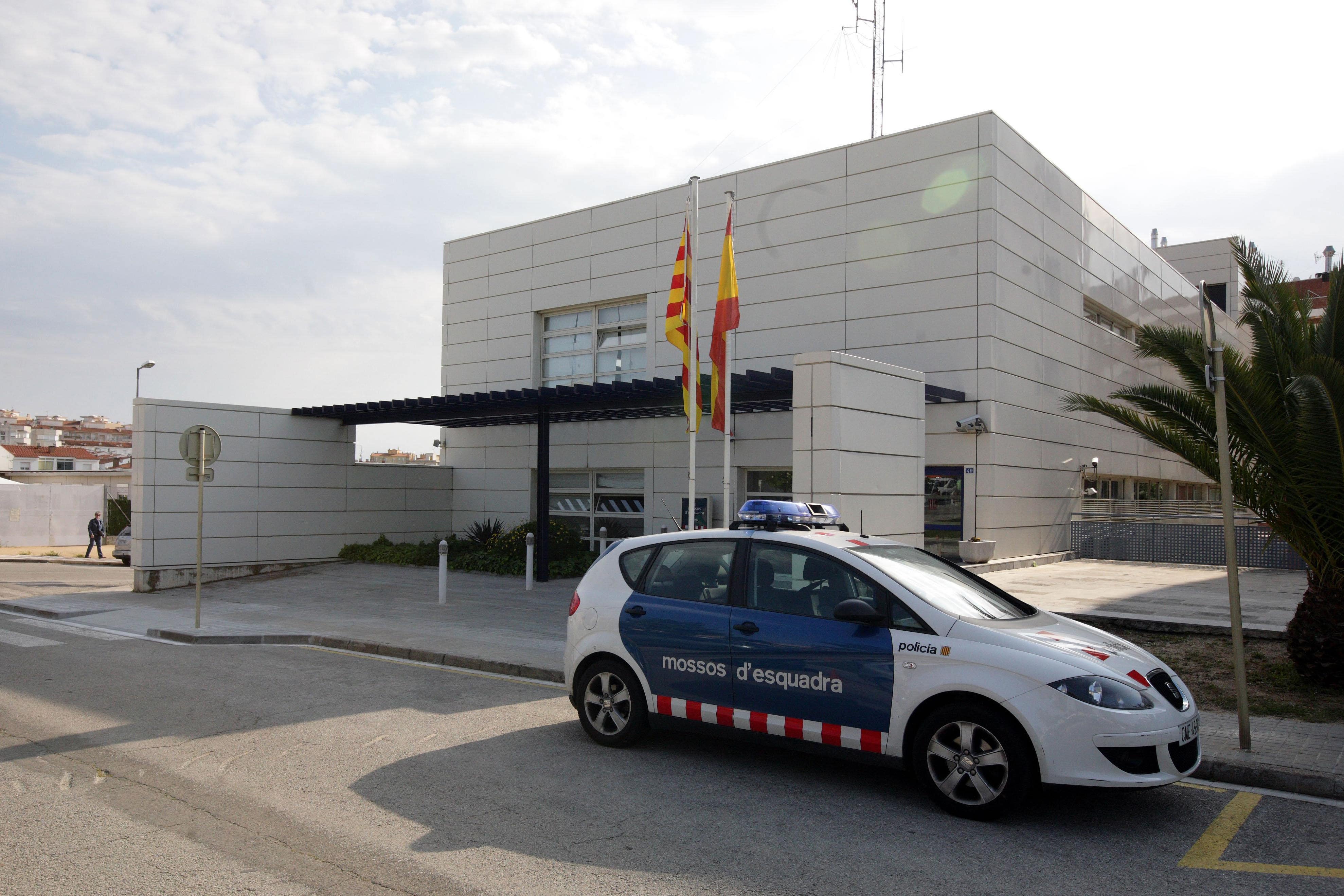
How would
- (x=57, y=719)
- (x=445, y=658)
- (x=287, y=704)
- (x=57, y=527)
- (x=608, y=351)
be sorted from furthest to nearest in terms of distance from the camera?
(x=57, y=527)
(x=608, y=351)
(x=445, y=658)
(x=287, y=704)
(x=57, y=719)

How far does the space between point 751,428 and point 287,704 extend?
13492 mm

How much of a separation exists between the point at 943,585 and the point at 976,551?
504 inches

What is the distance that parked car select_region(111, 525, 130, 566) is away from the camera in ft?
87.0

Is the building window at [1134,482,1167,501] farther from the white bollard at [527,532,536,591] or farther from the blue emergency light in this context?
the blue emergency light

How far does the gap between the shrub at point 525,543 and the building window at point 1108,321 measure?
1377cm

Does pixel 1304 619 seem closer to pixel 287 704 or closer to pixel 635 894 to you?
pixel 635 894

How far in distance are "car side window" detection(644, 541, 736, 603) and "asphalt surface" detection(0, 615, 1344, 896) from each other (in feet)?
3.62

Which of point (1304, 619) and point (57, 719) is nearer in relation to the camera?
point (57, 719)

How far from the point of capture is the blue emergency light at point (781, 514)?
6367 millimetres

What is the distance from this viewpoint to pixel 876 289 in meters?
18.9

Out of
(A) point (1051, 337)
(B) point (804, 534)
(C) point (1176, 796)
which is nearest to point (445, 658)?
(B) point (804, 534)

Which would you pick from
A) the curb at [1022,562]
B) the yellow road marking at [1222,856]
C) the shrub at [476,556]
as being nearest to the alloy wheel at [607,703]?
the yellow road marking at [1222,856]

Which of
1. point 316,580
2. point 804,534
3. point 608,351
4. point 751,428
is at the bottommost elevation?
point 316,580

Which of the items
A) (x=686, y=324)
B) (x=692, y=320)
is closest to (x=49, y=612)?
(x=686, y=324)
